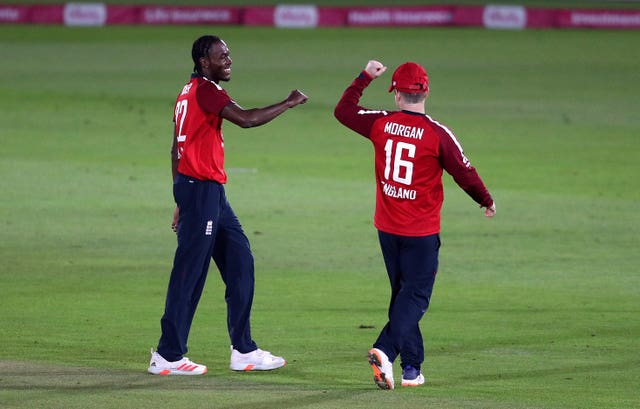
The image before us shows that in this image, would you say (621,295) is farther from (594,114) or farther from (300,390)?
(594,114)

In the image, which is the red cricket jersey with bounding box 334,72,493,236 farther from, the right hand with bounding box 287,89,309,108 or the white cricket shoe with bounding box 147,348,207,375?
the white cricket shoe with bounding box 147,348,207,375

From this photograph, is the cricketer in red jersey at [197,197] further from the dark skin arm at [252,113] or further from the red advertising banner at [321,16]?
the red advertising banner at [321,16]

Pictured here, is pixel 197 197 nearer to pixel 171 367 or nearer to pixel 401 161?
pixel 171 367

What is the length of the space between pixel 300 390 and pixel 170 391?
0.76 m

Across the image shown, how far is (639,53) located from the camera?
4272 centimetres

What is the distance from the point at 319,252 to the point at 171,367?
572 cm

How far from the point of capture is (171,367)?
361 inches

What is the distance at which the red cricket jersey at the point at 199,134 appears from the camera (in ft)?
29.8

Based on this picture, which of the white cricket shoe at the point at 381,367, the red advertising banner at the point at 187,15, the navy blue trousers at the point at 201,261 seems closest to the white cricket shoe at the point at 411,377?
the white cricket shoe at the point at 381,367

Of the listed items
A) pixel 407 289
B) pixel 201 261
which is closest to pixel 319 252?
pixel 201 261

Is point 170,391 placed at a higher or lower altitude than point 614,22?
higher

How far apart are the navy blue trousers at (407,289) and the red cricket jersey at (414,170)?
77 mm

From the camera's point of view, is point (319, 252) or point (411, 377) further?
point (319, 252)

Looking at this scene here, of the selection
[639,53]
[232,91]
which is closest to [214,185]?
[232,91]
